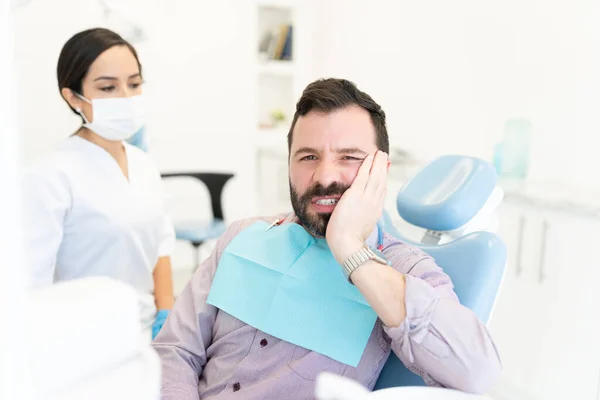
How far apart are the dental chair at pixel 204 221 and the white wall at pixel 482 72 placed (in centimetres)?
122

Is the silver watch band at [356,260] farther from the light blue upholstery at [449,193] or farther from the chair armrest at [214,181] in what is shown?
the chair armrest at [214,181]

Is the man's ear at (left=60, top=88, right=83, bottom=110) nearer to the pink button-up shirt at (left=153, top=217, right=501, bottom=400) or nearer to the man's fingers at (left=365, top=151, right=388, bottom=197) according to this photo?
the pink button-up shirt at (left=153, top=217, right=501, bottom=400)

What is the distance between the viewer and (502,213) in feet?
7.48

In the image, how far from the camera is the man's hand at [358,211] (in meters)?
0.96

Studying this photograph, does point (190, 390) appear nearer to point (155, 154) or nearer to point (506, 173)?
point (506, 173)

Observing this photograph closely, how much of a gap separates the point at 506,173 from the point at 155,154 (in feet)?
7.93

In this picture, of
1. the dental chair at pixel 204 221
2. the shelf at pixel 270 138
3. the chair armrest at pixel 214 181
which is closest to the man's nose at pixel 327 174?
the dental chair at pixel 204 221

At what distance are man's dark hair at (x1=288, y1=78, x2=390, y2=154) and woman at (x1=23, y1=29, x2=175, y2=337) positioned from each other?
2.63 feet

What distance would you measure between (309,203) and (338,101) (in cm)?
24

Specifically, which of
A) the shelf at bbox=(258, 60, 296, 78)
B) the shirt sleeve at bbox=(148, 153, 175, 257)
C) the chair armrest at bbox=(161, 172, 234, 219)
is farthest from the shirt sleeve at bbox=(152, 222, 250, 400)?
the shelf at bbox=(258, 60, 296, 78)

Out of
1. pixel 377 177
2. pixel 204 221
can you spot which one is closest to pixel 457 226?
pixel 377 177

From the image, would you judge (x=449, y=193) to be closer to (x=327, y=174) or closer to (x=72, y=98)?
(x=327, y=174)

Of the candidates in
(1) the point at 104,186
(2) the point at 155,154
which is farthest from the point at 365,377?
(2) the point at 155,154

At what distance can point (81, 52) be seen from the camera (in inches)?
66.7
